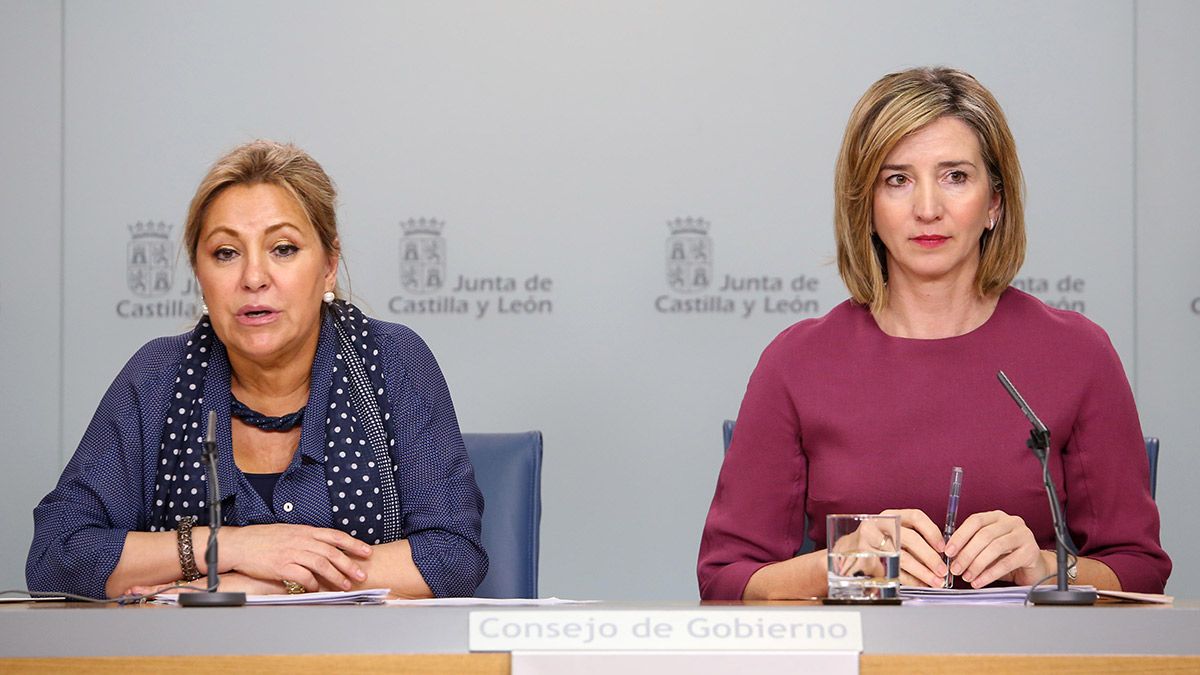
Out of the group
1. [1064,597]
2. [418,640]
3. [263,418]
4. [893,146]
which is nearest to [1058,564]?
[1064,597]

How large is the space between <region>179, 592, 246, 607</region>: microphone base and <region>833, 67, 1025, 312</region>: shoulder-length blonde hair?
1232mm

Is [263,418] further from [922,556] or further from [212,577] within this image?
[922,556]

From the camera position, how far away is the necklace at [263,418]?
2320mm

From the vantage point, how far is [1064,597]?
1.44 metres

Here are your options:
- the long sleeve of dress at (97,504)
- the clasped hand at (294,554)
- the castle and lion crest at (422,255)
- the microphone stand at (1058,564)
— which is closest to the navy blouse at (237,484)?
the long sleeve of dress at (97,504)

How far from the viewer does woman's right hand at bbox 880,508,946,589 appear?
1797 mm

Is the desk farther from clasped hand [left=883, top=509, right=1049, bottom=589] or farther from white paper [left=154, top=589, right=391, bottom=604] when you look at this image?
clasped hand [left=883, top=509, right=1049, bottom=589]

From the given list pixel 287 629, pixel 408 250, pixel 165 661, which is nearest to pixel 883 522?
pixel 287 629

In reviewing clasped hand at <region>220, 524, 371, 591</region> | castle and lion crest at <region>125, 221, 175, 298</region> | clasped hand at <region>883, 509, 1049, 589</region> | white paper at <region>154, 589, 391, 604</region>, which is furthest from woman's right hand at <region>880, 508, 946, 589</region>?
castle and lion crest at <region>125, 221, 175, 298</region>

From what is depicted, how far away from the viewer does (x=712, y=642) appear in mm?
1273

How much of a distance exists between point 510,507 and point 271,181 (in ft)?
2.33

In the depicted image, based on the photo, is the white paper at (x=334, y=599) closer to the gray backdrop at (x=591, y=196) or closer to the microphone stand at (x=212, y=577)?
the microphone stand at (x=212, y=577)

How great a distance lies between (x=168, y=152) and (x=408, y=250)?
2.45 ft

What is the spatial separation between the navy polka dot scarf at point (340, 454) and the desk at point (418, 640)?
894 millimetres
